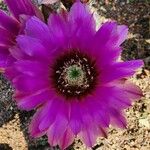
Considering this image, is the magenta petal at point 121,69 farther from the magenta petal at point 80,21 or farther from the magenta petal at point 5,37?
the magenta petal at point 5,37

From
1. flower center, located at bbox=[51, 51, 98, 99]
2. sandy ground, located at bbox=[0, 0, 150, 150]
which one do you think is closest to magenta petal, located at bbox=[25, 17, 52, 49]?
flower center, located at bbox=[51, 51, 98, 99]

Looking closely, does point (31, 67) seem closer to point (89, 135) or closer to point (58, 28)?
point (58, 28)

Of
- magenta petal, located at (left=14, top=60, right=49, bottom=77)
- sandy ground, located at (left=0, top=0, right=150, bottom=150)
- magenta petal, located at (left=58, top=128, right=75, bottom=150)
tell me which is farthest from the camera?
sandy ground, located at (left=0, top=0, right=150, bottom=150)

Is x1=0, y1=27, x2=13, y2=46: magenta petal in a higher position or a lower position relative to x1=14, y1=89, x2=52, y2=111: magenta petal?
higher

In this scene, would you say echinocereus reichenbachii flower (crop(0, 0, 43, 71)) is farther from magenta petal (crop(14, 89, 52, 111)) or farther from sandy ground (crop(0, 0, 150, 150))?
sandy ground (crop(0, 0, 150, 150))

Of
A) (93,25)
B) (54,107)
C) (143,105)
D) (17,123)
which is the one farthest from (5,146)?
(93,25)

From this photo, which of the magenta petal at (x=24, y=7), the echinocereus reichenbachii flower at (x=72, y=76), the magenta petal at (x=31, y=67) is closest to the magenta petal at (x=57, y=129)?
the echinocereus reichenbachii flower at (x=72, y=76)

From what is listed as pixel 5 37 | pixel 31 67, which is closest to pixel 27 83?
pixel 31 67

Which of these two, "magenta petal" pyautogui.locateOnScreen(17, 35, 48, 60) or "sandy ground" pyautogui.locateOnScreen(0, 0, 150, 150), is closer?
"magenta petal" pyautogui.locateOnScreen(17, 35, 48, 60)
